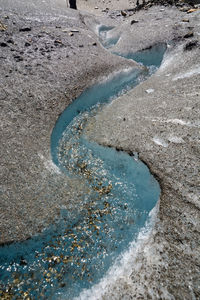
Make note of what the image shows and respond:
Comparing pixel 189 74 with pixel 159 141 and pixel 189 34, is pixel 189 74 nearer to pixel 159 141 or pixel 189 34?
pixel 189 34

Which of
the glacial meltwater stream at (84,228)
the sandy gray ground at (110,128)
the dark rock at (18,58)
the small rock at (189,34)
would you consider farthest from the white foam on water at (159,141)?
the small rock at (189,34)

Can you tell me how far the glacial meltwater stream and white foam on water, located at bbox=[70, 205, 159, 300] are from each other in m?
0.08

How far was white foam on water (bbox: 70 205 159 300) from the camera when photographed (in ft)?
11.1

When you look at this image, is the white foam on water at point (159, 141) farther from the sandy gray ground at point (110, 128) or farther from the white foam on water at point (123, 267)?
the white foam on water at point (123, 267)

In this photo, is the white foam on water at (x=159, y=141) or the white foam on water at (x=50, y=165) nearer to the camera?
the white foam on water at (x=50, y=165)

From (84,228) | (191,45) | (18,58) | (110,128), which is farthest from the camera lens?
(191,45)

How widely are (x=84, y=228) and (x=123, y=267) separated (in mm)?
960

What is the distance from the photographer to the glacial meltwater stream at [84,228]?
11.5 ft

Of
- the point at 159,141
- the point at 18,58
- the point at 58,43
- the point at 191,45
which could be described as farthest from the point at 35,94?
the point at 191,45

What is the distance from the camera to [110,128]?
594 cm

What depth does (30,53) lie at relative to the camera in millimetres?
7520

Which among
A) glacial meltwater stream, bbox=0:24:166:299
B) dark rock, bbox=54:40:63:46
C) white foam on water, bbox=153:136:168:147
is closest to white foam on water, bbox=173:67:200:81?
white foam on water, bbox=153:136:168:147

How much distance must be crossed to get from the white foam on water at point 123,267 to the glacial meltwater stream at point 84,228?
0.08 metres

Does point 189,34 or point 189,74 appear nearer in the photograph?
point 189,74
